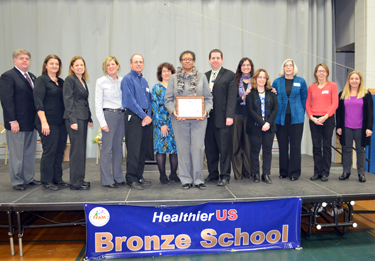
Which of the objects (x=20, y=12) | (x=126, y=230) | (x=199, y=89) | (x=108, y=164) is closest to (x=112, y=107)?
(x=108, y=164)

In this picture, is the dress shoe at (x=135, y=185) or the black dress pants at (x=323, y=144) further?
the black dress pants at (x=323, y=144)

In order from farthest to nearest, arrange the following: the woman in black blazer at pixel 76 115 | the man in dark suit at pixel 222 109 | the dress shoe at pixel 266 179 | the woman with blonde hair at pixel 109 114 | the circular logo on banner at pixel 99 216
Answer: the dress shoe at pixel 266 179, the man in dark suit at pixel 222 109, the woman with blonde hair at pixel 109 114, the woman in black blazer at pixel 76 115, the circular logo on banner at pixel 99 216

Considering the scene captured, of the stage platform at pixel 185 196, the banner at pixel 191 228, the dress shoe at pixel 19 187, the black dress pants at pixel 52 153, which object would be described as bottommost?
the banner at pixel 191 228

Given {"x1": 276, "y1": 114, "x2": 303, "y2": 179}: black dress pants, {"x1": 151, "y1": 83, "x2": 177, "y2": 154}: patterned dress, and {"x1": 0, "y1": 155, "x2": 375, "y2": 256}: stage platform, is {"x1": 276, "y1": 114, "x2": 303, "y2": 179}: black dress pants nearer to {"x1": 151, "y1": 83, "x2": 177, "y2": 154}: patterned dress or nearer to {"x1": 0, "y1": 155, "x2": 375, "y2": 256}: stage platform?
{"x1": 0, "y1": 155, "x2": 375, "y2": 256}: stage platform

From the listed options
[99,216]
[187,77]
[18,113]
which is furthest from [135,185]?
[18,113]

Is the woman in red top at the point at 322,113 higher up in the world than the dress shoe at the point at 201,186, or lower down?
higher up

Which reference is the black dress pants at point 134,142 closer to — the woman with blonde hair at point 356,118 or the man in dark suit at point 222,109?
the man in dark suit at point 222,109

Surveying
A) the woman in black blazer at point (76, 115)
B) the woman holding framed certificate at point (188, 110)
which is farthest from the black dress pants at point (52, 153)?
the woman holding framed certificate at point (188, 110)

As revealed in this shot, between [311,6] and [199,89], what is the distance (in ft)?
16.3

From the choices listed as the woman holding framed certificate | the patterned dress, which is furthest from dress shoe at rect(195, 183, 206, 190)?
the patterned dress

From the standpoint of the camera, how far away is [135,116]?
3.00 m

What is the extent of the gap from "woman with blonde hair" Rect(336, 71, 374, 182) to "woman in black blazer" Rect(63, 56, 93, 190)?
2830 mm

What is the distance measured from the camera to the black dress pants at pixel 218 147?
315 centimetres

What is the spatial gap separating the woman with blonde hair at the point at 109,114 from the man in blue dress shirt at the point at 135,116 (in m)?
0.09
